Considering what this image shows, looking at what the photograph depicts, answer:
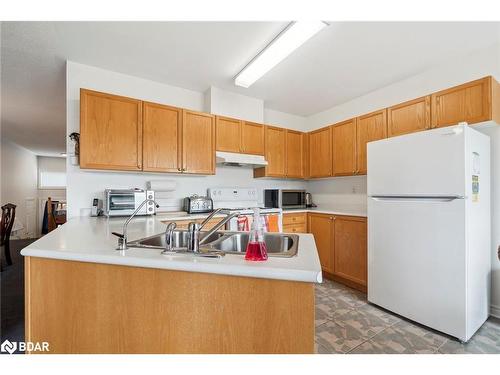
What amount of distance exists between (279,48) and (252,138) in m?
1.32

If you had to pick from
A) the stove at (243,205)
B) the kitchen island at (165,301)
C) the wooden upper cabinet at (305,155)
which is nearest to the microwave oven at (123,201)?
the stove at (243,205)

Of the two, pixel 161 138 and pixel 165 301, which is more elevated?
pixel 161 138

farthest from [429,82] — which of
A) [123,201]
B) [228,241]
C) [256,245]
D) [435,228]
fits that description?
[123,201]

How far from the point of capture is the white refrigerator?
5.72ft

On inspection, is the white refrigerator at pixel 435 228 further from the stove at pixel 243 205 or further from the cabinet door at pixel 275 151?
the cabinet door at pixel 275 151

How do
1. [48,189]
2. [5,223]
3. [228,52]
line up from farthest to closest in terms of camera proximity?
1. [48,189]
2. [5,223]
3. [228,52]

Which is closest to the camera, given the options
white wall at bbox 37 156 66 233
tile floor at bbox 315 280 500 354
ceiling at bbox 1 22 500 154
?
tile floor at bbox 315 280 500 354

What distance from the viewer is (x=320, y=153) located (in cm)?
348

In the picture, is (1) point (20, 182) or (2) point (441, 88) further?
(1) point (20, 182)

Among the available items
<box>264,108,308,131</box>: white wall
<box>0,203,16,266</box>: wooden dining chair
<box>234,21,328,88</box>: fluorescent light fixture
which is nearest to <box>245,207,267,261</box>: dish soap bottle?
<box>234,21,328,88</box>: fluorescent light fixture

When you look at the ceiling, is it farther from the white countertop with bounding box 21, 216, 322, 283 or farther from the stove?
the white countertop with bounding box 21, 216, 322, 283

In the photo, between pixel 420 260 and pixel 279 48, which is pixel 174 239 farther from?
pixel 420 260

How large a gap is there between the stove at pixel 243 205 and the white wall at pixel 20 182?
5.75 meters

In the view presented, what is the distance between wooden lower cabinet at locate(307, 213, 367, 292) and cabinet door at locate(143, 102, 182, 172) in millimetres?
1993
